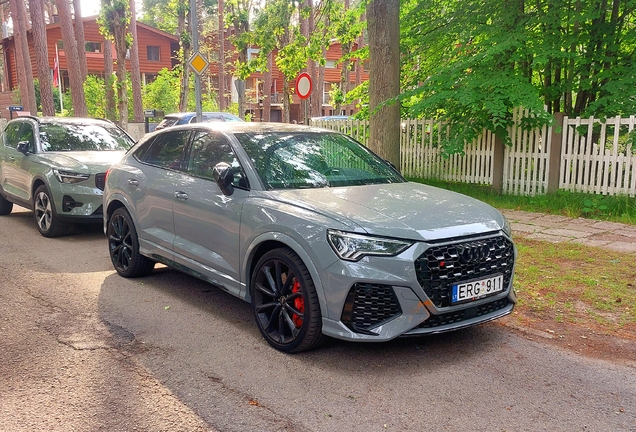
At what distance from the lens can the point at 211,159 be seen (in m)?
5.27

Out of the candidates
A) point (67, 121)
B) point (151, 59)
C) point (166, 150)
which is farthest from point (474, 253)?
point (151, 59)

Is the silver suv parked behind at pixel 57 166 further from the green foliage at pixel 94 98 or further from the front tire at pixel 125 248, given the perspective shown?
the green foliage at pixel 94 98

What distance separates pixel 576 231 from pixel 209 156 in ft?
18.5

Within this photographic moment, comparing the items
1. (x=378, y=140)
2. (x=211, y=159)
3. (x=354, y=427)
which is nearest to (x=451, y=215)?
(x=354, y=427)

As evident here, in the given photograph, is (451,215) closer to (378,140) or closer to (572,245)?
(572,245)

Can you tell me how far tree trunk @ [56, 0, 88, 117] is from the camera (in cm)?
2164

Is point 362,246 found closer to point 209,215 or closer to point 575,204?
point 209,215

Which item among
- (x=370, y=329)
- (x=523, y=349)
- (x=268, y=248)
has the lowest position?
(x=523, y=349)

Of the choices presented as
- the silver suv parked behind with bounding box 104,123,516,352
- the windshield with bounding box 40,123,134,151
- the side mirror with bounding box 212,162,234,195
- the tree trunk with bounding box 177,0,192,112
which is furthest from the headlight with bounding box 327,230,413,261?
the tree trunk with bounding box 177,0,192,112

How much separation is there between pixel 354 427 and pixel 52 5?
6084 cm

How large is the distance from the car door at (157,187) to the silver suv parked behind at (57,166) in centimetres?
236

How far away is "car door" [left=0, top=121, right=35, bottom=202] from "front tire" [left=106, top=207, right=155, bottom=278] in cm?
320

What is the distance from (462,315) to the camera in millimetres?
4070

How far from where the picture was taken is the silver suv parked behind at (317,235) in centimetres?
385
